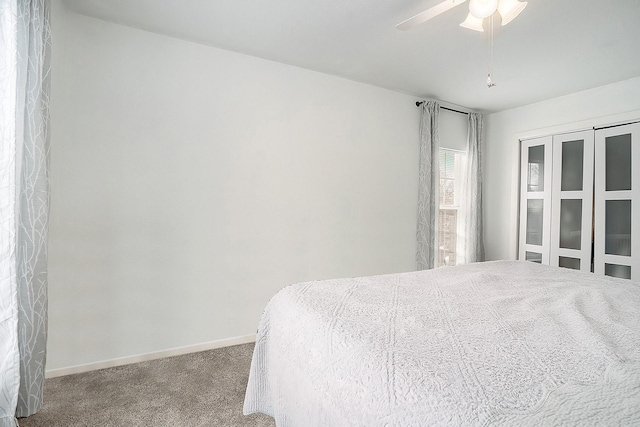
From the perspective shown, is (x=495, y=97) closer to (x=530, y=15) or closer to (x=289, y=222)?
(x=530, y=15)

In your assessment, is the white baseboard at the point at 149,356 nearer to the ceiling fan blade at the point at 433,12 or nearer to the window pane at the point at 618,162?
the ceiling fan blade at the point at 433,12

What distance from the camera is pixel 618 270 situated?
345 cm

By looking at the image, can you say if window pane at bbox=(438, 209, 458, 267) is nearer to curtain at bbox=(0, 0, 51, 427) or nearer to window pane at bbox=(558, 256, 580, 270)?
window pane at bbox=(558, 256, 580, 270)

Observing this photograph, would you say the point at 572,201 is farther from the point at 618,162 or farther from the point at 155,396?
the point at 155,396

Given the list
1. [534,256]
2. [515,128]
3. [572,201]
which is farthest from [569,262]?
[515,128]

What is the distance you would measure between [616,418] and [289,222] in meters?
2.75

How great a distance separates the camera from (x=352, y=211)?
3.59 m

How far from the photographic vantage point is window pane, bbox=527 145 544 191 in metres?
A: 4.10

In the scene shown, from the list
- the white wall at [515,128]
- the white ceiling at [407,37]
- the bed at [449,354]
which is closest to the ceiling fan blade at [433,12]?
the white ceiling at [407,37]

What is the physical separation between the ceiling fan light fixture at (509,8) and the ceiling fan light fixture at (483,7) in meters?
0.12

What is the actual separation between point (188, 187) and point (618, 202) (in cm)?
429

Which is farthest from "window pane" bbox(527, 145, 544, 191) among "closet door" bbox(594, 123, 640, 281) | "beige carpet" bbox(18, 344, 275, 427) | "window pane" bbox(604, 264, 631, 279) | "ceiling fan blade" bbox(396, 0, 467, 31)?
"beige carpet" bbox(18, 344, 275, 427)

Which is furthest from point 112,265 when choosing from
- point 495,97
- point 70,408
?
point 495,97

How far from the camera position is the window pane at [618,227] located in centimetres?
337
